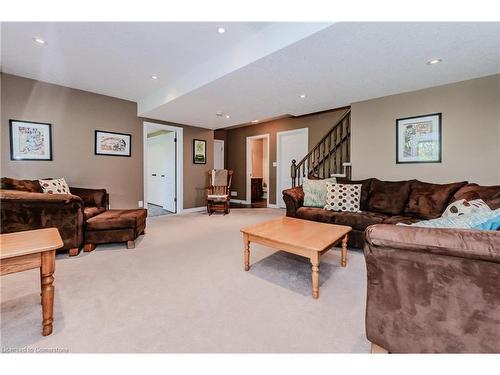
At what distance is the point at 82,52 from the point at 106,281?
2.57m

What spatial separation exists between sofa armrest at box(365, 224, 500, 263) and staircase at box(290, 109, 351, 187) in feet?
10.7

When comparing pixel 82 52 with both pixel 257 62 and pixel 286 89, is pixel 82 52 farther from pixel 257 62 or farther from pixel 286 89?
pixel 286 89

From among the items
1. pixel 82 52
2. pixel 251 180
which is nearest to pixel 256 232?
pixel 82 52

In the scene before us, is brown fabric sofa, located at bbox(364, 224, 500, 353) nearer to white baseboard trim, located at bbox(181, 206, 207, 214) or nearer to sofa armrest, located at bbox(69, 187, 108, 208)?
sofa armrest, located at bbox(69, 187, 108, 208)

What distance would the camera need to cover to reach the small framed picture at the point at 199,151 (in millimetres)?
5520

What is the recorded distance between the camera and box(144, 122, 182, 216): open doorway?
17.1ft

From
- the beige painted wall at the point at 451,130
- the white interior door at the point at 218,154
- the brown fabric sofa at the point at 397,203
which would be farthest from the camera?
the white interior door at the point at 218,154

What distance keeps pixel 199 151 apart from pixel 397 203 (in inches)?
171

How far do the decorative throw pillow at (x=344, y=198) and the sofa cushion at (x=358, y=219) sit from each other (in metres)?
0.19

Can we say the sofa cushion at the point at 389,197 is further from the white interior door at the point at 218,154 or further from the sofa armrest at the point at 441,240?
the white interior door at the point at 218,154

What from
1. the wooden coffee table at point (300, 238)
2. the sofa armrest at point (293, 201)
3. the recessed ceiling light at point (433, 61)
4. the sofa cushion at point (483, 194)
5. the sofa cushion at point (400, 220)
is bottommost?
the wooden coffee table at point (300, 238)

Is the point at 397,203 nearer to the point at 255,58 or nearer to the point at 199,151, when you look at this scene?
the point at 255,58

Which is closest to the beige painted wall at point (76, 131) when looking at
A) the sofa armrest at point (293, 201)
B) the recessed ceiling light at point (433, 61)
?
the sofa armrest at point (293, 201)

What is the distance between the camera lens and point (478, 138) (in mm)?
2797
